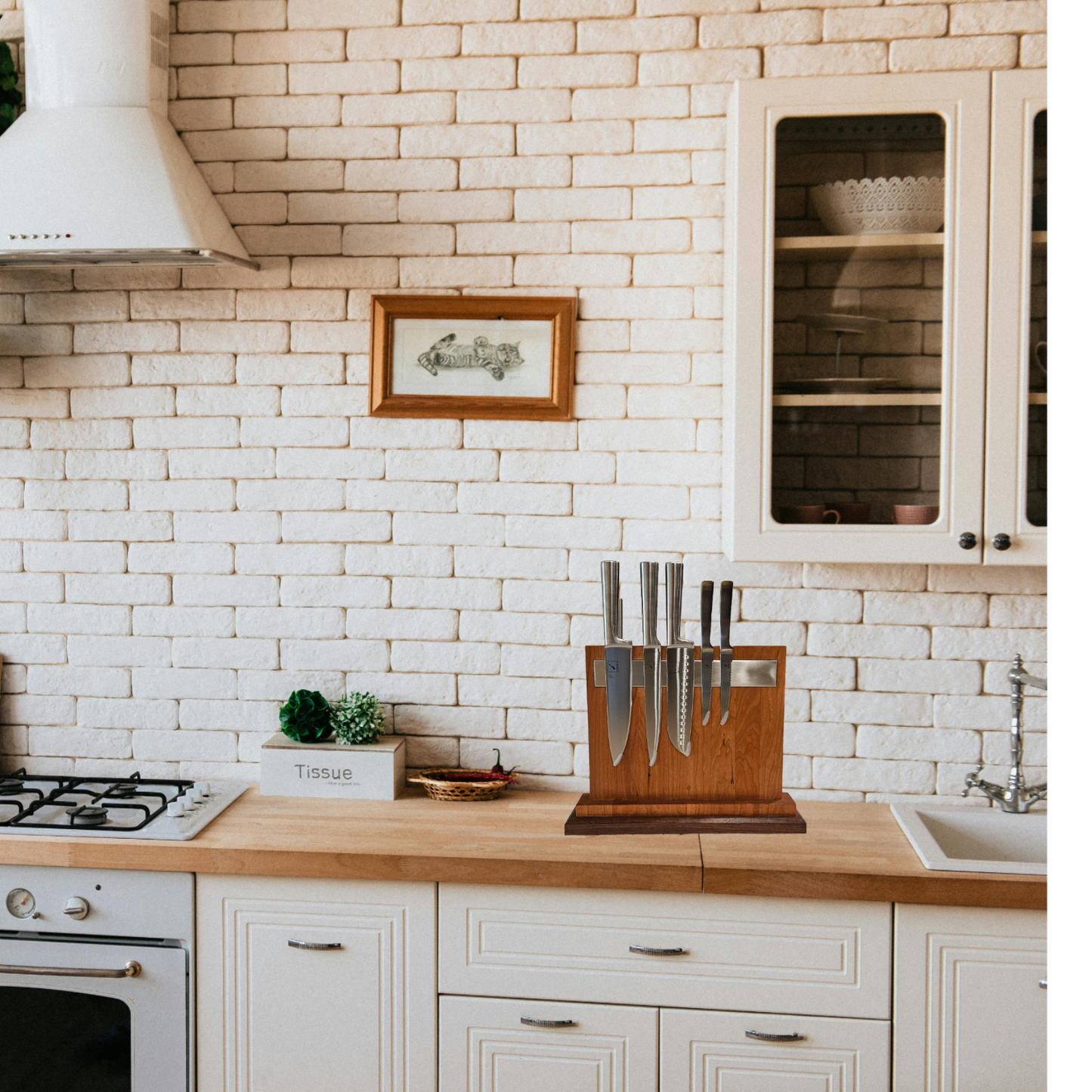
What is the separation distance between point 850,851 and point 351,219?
1.74 m

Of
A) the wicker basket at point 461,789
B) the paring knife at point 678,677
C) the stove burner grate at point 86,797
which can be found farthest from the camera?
the wicker basket at point 461,789

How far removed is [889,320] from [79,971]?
A: 199 centimetres

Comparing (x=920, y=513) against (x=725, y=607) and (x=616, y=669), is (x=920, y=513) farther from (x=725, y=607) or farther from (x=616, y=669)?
(x=616, y=669)

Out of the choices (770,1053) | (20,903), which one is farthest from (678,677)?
(20,903)

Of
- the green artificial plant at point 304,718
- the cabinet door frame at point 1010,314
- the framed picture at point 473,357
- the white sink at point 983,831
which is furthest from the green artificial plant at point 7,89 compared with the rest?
the white sink at point 983,831

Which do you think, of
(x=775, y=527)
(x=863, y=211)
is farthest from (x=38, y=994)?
(x=863, y=211)

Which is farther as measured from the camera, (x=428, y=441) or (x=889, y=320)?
(x=428, y=441)

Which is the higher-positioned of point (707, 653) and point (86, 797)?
point (707, 653)

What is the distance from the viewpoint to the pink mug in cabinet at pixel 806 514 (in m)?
2.01

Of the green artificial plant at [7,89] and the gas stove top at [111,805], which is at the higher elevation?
the green artificial plant at [7,89]

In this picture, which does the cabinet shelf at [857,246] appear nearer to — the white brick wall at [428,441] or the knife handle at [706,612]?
the white brick wall at [428,441]

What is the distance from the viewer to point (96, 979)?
201 centimetres

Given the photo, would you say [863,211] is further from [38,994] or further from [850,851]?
[38,994]

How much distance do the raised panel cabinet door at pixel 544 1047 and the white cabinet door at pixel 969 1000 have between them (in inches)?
17.9
